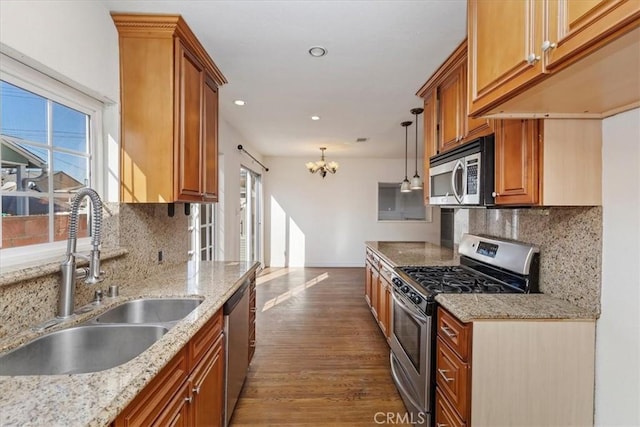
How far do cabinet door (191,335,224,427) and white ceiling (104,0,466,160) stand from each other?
6.29 ft

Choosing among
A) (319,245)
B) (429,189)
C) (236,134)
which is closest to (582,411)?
(429,189)

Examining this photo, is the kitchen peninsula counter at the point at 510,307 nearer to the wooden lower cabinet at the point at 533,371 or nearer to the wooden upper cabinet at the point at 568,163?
the wooden lower cabinet at the point at 533,371

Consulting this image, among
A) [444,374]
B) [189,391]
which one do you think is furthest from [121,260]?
[444,374]

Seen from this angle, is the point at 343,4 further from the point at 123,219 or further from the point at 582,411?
the point at 582,411

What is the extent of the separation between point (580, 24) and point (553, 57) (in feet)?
0.34

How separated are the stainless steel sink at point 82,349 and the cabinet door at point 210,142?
122 centimetres

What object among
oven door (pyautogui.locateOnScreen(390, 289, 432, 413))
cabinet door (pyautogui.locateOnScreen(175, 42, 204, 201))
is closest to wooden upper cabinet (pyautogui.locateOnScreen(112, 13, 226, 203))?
cabinet door (pyautogui.locateOnScreen(175, 42, 204, 201))

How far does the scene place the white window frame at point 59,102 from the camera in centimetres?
134

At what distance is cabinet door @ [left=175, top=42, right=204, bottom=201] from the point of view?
78.2 inches

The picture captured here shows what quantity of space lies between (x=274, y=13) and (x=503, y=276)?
85.9 inches

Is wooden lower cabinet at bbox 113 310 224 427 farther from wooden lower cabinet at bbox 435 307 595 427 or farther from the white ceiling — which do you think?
the white ceiling

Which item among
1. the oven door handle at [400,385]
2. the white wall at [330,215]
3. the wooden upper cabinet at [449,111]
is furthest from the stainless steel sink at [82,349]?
the white wall at [330,215]

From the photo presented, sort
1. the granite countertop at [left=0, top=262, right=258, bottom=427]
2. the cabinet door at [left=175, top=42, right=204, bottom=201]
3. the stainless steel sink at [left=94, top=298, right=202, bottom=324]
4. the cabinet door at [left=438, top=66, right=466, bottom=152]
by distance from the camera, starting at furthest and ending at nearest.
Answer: the cabinet door at [left=438, top=66, right=466, bottom=152] → the cabinet door at [left=175, top=42, right=204, bottom=201] → the stainless steel sink at [left=94, top=298, right=202, bottom=324] → the granite countertop at [left=0, top=262, right=258, bottom=427]

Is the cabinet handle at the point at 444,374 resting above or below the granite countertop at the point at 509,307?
below
